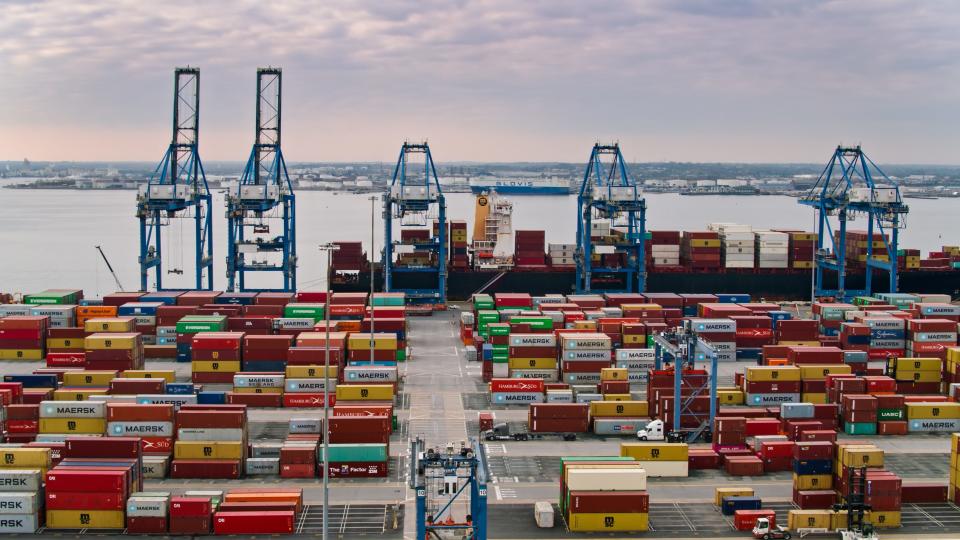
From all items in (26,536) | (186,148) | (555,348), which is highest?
(186,148)

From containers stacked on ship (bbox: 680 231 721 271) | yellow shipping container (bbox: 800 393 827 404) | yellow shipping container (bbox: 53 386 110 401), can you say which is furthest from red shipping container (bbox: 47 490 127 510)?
containers stacked on ship (bbox: 680 231 721 271)

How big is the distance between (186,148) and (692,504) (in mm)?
53755

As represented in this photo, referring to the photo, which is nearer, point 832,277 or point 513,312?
point 513,312

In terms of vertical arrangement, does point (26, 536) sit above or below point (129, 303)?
below

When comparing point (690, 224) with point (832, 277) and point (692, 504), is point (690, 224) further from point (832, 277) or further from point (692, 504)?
point (692, 504)

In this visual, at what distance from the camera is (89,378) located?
1697 inches

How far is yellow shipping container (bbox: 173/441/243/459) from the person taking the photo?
33.7 m

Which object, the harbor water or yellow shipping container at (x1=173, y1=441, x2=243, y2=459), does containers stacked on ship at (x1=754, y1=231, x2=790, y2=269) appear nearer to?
the harbor water

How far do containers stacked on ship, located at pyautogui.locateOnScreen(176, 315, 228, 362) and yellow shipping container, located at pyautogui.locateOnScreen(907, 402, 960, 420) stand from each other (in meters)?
30.4

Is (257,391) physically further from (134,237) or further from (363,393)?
(134,237)

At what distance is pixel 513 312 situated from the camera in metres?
57.0

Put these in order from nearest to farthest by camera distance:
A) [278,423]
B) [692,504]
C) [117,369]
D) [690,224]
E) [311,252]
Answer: [692,504], [278,423], [117,369], [311,252], [690,224]

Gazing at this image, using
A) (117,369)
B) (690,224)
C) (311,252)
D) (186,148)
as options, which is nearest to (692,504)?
(117,369)

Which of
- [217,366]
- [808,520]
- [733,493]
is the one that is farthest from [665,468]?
[217,366]
